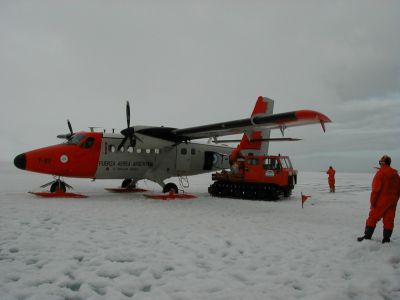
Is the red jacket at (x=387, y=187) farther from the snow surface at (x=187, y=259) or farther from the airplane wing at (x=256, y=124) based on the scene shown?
the airplane wing at (x=256, y=124)

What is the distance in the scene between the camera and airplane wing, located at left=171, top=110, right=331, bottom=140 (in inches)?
388

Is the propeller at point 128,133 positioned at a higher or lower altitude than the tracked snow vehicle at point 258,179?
higher

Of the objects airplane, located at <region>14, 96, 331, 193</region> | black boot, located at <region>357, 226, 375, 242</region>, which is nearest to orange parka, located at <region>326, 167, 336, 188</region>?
airplane, located at <region>14, 96, 331, 193</region>

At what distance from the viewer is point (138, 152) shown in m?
14.6

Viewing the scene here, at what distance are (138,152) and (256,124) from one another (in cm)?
589

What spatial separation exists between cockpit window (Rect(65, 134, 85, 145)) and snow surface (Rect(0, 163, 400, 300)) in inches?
204

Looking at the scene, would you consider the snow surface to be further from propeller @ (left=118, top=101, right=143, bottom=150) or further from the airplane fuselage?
propeller @ (left=118, top=101, right=143, bottom=150)

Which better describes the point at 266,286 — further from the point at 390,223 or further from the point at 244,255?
the point at 390,223

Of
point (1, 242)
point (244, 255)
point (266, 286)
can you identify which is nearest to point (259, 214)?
point (244, 255)

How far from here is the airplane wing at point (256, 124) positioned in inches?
388

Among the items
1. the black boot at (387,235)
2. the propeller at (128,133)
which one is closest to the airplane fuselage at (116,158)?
the propeller at (128,133)

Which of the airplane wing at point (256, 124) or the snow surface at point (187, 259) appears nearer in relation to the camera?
the snow surface at point (187, 259)

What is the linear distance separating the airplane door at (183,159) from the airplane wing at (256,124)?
900mm

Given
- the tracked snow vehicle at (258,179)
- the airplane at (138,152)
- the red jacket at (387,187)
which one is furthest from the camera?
the tracked snow vehicle at (258,179)
